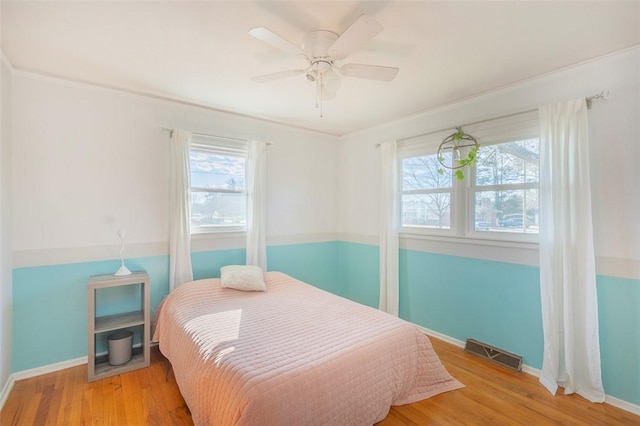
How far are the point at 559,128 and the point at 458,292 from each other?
166 cm

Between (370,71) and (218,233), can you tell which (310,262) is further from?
(370,71)

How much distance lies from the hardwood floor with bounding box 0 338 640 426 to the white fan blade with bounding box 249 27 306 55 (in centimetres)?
233

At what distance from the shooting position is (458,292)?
298 cm

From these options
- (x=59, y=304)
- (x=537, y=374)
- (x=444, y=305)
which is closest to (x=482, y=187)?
(x=444, y=305)

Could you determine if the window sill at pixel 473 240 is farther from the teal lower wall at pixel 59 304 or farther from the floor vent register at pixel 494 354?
the teal lower wall at pixel 59 304

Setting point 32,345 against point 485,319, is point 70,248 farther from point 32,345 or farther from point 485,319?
point 485,319

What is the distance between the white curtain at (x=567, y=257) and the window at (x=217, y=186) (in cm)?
289

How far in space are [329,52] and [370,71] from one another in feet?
0.98

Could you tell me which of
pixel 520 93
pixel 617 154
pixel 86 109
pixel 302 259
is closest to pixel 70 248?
pixel 86 109

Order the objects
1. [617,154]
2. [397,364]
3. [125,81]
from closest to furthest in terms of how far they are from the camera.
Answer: [397,364] → [617,154] → [125,81]

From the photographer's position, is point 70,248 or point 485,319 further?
point 485,319

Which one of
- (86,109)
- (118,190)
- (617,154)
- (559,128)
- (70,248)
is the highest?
(86,109)

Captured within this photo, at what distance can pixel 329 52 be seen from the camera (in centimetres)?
177

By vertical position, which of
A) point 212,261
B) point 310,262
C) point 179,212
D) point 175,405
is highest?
point 179,212
